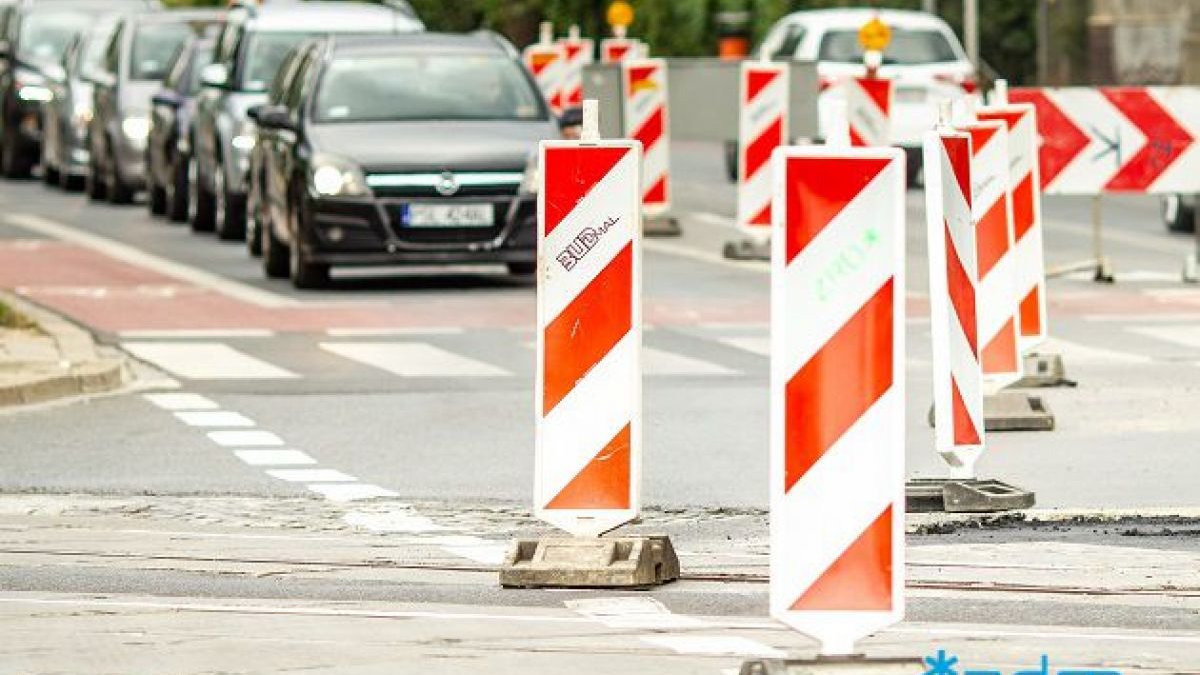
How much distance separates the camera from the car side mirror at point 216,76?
100ft

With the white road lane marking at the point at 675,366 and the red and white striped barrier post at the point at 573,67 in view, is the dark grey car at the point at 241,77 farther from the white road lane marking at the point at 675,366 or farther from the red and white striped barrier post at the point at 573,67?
the white road lane marking at the point at 675,366

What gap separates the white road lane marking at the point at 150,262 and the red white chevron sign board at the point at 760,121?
12.3 feet

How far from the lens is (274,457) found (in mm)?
15398

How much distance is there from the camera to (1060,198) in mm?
35344

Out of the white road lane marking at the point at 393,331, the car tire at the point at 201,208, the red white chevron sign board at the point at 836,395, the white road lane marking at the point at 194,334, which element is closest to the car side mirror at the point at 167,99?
the car tire at the point at 201,208

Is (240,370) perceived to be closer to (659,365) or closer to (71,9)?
(659,365)

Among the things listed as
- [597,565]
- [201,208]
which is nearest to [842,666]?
[597,565]

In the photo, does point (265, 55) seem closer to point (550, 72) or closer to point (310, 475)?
point (550, 72)

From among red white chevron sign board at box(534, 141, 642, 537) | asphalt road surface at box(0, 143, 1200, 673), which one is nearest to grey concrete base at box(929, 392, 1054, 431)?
asphalt road surface at box(0, 143, 1200, 673)

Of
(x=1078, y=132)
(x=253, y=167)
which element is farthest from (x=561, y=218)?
(x=253, y=167)

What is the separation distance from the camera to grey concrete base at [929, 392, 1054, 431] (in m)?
16.2

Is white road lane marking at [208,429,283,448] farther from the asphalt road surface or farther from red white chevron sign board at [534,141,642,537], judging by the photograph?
red white chevron sign board at [534,141,642,537]

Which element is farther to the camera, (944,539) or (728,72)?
(728,72)

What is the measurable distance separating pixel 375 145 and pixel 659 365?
5.85 metres
